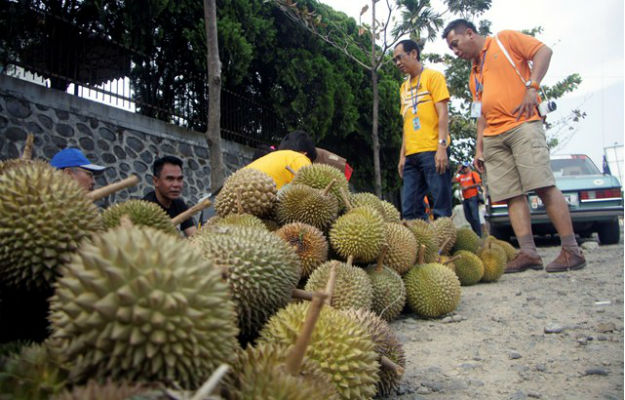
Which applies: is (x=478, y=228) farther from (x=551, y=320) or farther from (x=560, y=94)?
(x=560, y=94)

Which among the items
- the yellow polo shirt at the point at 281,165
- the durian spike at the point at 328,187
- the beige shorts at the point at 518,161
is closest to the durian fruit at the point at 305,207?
the durian spike at the point at 328,187

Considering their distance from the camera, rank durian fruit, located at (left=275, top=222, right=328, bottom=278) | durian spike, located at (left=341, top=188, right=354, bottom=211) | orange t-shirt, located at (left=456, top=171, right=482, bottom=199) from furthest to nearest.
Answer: orange t-shirt, located at (left=456, top=171, right=482, bottom=199)
durian spike, located at (left=341, top=188, right=354, bottom=211)
durian fruit, located at (left=275, top=222, right=328, bottom=278)

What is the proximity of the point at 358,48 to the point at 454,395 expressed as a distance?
37.1 ft

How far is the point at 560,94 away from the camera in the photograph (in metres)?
18.7

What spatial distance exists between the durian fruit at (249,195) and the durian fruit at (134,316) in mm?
1737

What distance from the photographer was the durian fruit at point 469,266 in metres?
4.27

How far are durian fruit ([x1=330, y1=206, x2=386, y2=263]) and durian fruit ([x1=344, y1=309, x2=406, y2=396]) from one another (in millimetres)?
892

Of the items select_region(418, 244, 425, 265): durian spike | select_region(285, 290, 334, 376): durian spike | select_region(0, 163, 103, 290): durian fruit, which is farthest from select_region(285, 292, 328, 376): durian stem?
select_region(418, 244, 425, 265): durian spike

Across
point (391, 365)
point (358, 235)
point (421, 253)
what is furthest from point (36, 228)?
point (421, 253)

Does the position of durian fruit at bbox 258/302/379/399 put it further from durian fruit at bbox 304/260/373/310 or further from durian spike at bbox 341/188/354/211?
durian spike at bbox 341/188/354/211

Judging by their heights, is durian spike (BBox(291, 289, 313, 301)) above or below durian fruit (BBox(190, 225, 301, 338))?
below

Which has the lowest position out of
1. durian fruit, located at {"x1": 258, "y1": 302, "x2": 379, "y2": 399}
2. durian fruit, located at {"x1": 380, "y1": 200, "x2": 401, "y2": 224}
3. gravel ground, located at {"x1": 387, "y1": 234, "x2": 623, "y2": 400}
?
gravel ground, located at {"x1": 387, "y1": 234, "x2": 623, "y2": 400}

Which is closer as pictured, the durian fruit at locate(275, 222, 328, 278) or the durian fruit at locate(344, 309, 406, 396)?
the durian fruit at locate(344, 309, 406, 396)

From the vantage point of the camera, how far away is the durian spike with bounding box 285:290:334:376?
3.24 feet
